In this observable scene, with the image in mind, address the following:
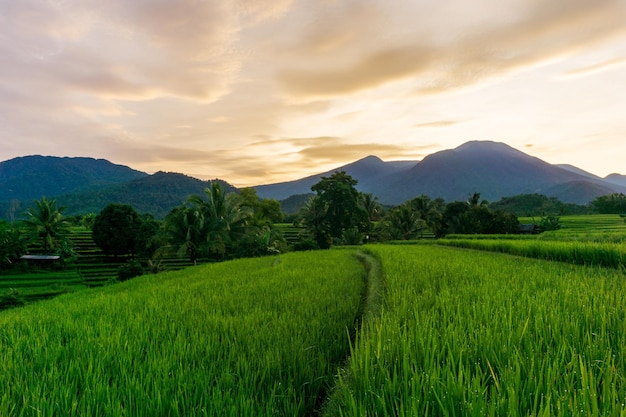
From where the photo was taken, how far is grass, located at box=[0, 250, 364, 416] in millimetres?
2143

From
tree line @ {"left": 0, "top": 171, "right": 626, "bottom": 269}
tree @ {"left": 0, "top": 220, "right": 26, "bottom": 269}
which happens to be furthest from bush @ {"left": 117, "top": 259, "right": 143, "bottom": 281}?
tree @ {"left": 0, "top": 220, "right": 26, "bottom": 269}

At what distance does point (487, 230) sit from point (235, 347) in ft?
120

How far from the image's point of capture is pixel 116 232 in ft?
115

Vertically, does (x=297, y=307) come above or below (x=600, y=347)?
below

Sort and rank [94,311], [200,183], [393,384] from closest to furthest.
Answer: [393,384], [94,311], [200,183]

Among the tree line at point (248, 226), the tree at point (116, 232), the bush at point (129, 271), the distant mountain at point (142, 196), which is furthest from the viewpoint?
the distant mountain at point (142, 196)

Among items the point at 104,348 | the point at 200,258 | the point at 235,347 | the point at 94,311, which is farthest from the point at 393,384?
the point at 200,258

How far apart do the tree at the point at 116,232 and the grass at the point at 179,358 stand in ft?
112

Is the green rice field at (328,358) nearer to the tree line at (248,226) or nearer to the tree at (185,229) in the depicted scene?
the tree at (185,229)

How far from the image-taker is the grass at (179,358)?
2.14 meters

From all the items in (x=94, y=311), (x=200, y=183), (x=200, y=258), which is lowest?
(x=200, y=258)

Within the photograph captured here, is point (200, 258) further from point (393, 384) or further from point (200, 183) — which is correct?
point (200, 183)

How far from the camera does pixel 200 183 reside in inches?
5758

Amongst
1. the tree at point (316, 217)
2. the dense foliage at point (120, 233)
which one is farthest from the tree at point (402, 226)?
the dense foliage at point (120, 233)
